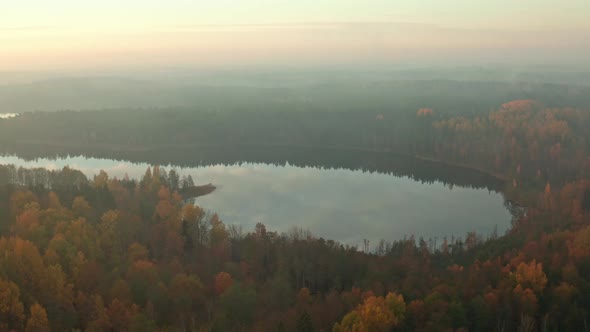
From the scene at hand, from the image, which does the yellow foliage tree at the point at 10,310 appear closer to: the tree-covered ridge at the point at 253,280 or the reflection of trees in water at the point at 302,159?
the tree-covered ridge at the point at 253,280

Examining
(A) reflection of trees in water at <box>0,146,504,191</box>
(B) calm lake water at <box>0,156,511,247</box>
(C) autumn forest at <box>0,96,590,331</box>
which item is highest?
(C) autumn forest at <box>0,96,590,331</box>

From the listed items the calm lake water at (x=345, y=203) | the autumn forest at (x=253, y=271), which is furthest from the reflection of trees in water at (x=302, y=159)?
the autumn forest at (x=253, y=271)

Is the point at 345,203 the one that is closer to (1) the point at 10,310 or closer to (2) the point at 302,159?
(2) the point at 302,159

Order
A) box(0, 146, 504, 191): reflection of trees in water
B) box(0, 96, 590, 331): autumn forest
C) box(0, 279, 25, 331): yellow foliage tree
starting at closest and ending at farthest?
box(0, 279, 25, 331): yellow foliage tree, box(0, 96, 590, 331): autumn forest, box(0, 146, 504, 191): reflection of trees in water

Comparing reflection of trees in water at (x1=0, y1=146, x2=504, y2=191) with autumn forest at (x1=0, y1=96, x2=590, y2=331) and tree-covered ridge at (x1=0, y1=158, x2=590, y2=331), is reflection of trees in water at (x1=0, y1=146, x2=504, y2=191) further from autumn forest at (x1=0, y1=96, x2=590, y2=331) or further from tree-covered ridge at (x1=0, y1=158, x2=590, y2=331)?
tree-covered ridge at (x1=0, y1=158, x2=590, y2=331)

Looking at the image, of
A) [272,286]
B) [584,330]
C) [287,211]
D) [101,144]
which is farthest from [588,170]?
[101,144]

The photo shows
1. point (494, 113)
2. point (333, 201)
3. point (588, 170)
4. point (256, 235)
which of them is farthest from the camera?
point (494, 113)

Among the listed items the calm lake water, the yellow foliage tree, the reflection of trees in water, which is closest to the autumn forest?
the yellow foliage tree

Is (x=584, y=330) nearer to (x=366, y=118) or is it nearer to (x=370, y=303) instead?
(x=370, y=303)
